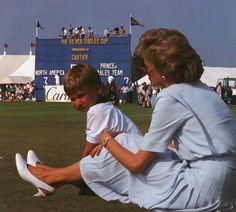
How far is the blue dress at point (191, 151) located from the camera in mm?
3873

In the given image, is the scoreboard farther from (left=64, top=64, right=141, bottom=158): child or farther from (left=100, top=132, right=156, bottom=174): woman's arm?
(left=100, top=132, right=156, bottom=174): woman's arm

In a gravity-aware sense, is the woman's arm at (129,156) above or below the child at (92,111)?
below

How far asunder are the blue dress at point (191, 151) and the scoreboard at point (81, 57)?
4987cm

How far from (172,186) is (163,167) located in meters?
0.13

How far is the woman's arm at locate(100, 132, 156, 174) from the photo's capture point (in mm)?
3964

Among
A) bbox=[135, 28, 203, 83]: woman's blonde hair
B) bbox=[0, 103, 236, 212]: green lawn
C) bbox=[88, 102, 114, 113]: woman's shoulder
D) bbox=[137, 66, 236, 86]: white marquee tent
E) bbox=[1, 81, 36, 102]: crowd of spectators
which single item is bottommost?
bbox=[1, 81, 36, 102]: crowd of spectators

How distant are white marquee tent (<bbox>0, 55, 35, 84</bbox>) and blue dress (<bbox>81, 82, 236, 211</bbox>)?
225ft

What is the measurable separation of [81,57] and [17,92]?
12.4 m

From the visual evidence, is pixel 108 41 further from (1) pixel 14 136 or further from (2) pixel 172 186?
(2) pixel 172 186

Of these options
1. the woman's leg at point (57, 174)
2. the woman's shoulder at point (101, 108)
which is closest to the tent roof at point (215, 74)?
the woman's shoulder at point (101, 108)

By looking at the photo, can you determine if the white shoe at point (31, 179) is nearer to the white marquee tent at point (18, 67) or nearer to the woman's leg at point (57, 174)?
the woman's leg at point (57, 174)

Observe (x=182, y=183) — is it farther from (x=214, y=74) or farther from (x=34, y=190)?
(x=214, y=74)

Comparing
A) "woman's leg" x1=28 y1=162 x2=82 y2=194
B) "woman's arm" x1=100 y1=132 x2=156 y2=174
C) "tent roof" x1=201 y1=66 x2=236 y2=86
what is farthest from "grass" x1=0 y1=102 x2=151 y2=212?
"tent roof" x1=201 y1=66 x2=236 y2=86

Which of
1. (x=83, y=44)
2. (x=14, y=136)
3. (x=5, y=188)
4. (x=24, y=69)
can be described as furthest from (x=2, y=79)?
(x=5, y=188)
